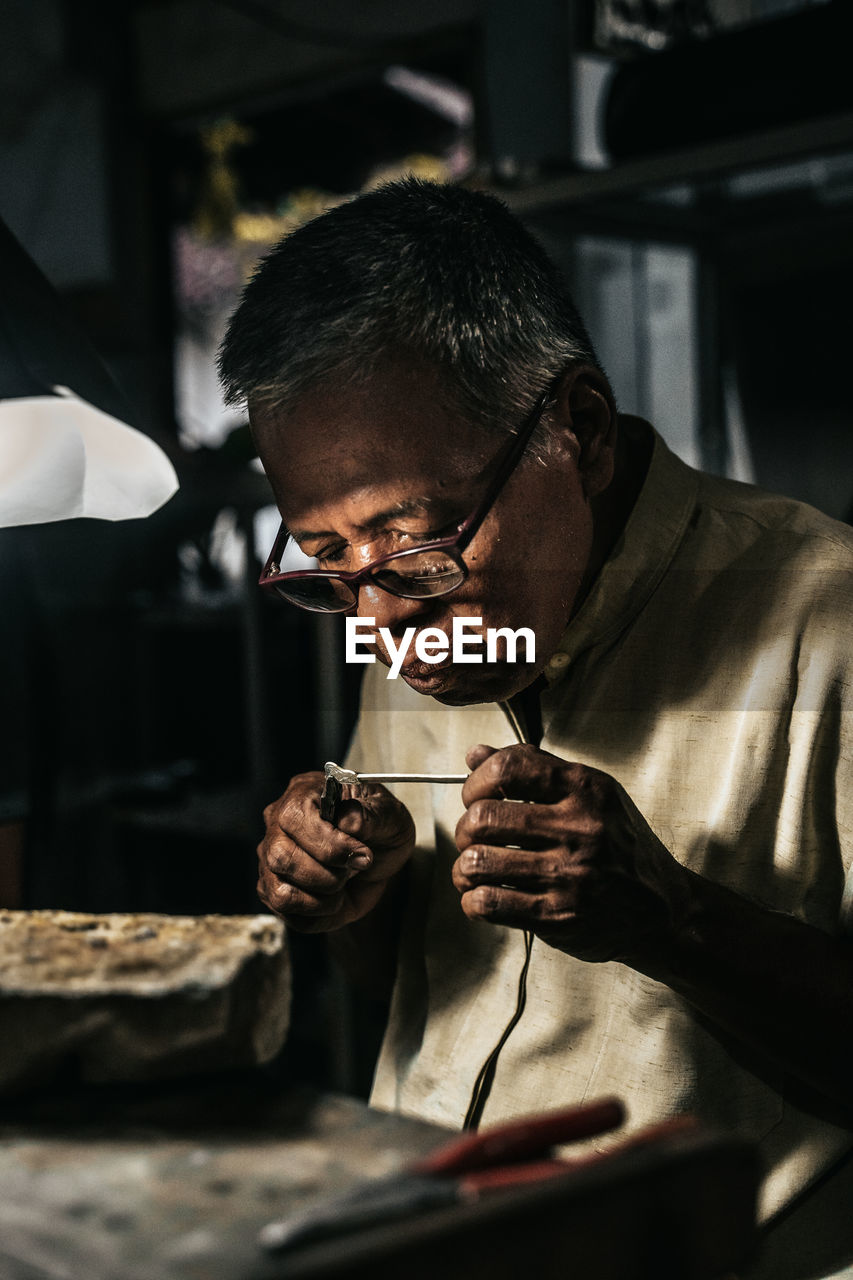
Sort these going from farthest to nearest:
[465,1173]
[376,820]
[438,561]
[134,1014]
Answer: [376,820] → [438,561] → [134,1014] → [465,1173]

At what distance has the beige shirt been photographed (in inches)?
43.6

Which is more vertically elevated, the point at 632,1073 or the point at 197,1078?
the point at 197,1078

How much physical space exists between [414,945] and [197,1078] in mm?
600

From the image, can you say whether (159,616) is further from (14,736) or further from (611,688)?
(611,688)

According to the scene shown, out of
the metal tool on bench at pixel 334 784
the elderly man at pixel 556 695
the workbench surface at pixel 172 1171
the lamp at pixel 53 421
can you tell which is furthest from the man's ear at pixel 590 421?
the workbench surface at pixel 172 1171

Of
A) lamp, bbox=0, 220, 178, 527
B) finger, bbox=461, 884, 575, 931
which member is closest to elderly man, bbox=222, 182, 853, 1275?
finger, bbox=461, 884, 575, 931

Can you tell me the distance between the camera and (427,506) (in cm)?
99

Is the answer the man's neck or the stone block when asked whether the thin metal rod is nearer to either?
the stone block

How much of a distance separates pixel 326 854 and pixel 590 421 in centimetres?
48

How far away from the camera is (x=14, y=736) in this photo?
194 cm

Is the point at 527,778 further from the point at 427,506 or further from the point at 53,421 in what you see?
the point at 53,421

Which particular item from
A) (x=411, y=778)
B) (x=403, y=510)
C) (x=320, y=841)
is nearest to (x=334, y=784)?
(x=320, y=841)

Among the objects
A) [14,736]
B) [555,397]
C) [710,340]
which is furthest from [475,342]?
[710,340]

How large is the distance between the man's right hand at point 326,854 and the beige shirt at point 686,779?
0.15m
